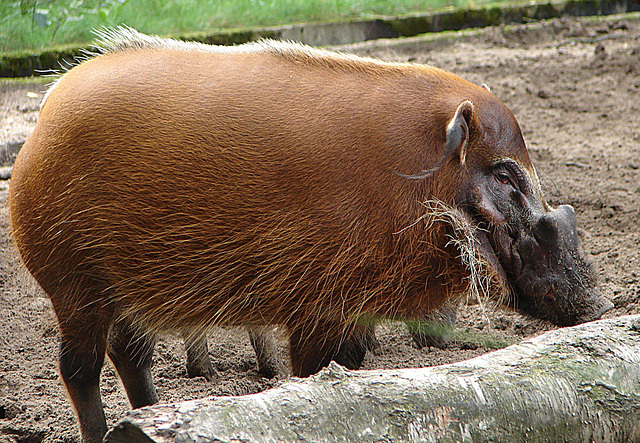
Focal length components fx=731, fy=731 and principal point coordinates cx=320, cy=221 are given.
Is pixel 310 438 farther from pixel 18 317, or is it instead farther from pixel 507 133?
pixel 18 317

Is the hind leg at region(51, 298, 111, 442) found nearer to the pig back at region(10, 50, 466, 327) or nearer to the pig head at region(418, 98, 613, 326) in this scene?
the pig back at region(10, 50, 466, 327)

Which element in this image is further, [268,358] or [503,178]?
[268,358]

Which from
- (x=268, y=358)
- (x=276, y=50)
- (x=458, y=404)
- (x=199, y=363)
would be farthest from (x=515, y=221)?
(x=199, y=363)

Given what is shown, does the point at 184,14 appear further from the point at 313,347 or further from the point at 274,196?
the point at 313,347

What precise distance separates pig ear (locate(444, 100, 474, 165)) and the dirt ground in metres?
0.83

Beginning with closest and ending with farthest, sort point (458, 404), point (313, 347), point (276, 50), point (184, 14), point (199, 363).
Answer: point (458, 404), point (313, 347), point (276, 50), point (199, 363), point (184, 14)

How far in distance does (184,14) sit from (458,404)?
6004 millimetres

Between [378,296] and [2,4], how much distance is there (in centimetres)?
185

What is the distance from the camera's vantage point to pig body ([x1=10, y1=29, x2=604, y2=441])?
8.10ft

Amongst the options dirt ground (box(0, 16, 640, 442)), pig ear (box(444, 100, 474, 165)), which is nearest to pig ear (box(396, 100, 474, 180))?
pig ear (box(444, 100, 474, 165))

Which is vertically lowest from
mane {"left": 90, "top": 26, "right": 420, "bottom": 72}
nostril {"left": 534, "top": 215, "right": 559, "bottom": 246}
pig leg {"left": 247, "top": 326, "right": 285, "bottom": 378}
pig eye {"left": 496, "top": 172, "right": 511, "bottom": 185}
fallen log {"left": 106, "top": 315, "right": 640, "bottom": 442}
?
pig leg {"left": 247, "top": 326, "right": 285, "bottom": 378}

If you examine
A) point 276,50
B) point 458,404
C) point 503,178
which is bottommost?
point 458,404

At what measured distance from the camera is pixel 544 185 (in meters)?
4.84

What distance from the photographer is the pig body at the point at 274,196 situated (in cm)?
247
